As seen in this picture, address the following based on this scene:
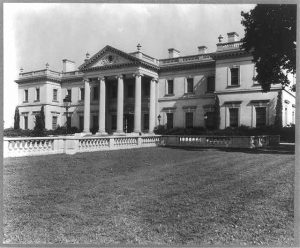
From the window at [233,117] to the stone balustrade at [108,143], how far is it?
5783 mm

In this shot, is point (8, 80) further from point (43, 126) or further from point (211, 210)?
point (43, 126)

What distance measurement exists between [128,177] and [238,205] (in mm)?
3352

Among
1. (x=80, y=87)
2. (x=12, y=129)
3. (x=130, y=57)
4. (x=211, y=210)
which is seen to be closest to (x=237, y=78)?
(x=130, y=57)

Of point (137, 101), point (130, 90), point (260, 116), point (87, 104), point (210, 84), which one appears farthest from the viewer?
point (130, 90)

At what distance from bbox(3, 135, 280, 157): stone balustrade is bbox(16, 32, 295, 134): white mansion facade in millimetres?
6097

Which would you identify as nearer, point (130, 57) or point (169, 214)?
point (169, 214)

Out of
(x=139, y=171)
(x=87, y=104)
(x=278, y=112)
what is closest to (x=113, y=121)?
(x=87, y=104)

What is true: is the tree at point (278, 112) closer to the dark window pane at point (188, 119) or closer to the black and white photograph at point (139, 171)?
the black and white photograph at point (139, 171)

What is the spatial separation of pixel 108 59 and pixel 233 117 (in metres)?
14.3

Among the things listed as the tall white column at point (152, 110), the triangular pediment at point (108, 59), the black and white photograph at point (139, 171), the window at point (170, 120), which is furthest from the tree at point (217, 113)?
the triangular pediment at point (108, 59)

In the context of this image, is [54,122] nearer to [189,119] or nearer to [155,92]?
[155,92]

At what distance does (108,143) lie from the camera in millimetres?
16703

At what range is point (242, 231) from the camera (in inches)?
188

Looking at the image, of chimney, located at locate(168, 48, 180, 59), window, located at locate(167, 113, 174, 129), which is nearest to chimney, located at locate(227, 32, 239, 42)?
chimney, located at locate(168, 48, 180, 59)
